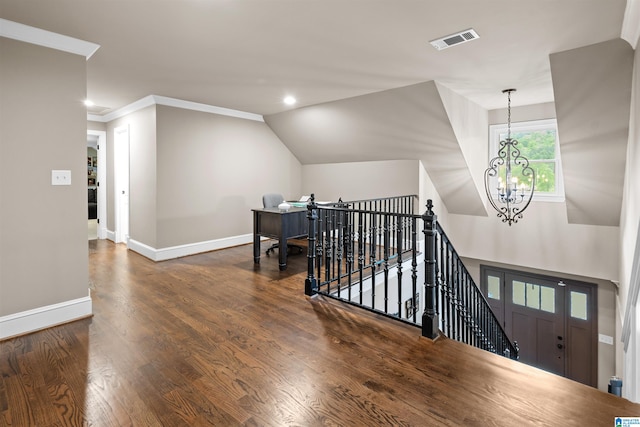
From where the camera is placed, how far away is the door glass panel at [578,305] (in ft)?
19.0

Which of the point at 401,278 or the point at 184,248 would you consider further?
the point at 184,248

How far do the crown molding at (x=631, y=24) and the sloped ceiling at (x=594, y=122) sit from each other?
0.15m

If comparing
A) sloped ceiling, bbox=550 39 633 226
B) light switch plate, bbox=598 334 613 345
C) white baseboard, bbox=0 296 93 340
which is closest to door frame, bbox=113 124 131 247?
white baseboard, bbox=0 296 93 340

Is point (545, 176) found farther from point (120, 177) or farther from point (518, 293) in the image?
point (120, 177)

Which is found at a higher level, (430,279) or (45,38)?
(45,38)

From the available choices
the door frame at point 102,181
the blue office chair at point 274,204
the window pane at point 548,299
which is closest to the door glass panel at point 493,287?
the window pane at point 548,299

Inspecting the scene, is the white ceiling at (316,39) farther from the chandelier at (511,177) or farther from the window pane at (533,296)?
the window pane at (533,296)

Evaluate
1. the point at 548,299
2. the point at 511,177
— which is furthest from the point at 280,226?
the point at 548,299

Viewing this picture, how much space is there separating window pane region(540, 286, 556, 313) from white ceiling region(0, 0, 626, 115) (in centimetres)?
372

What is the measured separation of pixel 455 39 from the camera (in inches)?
115

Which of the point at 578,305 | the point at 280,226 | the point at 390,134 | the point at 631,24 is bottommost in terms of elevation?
the point at 578,305

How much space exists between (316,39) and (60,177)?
2.54m

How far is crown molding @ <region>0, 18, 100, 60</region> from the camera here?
2.62m

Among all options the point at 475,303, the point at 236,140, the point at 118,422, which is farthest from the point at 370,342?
the point at 236,140
